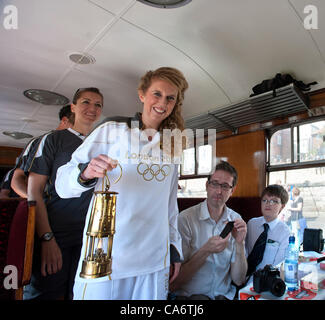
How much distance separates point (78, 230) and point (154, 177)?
825 millimetres

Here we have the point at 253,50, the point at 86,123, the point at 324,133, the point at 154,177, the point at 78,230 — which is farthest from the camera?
the point at 324,133

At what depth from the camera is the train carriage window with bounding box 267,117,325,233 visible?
3.57 metres

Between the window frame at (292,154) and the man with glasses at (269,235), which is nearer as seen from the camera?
the man with glasses at (269,235)

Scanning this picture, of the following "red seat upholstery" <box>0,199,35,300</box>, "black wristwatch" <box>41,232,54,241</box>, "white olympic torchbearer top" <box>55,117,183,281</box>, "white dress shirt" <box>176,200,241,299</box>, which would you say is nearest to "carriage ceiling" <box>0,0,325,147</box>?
"white olympic torchbearer top" <box>55,117,183,281</box>

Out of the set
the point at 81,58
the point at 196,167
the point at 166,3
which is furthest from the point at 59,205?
the point at 196,167

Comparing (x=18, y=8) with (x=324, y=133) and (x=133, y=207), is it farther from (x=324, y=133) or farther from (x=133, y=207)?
(x=324, y=133)

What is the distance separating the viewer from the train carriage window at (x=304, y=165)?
357 cm

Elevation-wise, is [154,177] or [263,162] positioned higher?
[263,162]

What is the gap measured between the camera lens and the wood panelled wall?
10.1 ft

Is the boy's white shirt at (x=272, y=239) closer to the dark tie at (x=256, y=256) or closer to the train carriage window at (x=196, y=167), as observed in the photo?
the dark tie at (x=256, y=256)

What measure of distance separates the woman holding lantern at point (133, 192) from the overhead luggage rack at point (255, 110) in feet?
8.92

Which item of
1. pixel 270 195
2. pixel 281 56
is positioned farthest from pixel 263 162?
pixel 281 56

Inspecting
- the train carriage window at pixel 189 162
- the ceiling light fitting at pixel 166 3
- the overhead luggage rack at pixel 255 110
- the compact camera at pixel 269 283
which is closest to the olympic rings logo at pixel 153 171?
the compact camera at pixel 269 283

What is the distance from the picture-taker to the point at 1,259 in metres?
1.50
